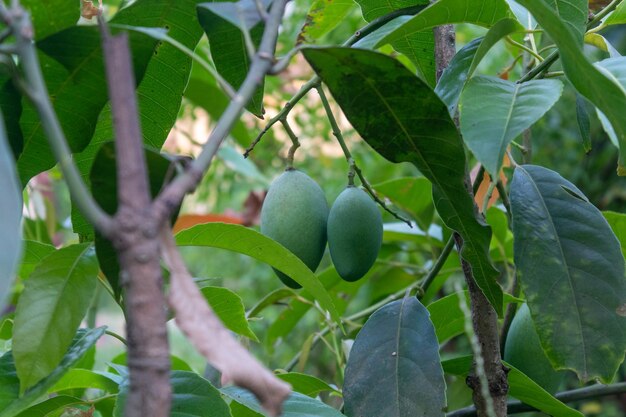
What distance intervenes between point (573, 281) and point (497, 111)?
191 mm

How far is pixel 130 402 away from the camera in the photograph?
0.31 meters

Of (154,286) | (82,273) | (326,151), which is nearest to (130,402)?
(154,286)

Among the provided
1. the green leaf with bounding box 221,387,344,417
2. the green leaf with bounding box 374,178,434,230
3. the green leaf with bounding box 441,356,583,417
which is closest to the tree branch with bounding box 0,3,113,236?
the green leaf with bounding box 221,387,344,417

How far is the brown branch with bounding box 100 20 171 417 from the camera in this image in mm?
310

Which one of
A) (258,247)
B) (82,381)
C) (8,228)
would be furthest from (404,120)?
(82,381)

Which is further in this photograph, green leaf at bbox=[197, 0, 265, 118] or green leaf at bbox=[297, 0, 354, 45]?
green leaf at bbox=[297, 0, 354, 45]

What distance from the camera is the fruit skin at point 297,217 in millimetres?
752

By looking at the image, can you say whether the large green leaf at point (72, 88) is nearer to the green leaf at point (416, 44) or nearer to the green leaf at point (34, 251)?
the green leaf at point (34, 251)

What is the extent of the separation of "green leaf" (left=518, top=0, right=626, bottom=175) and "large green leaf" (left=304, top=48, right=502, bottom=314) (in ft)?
0.27

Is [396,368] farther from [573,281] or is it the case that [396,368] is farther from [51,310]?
[51,310]

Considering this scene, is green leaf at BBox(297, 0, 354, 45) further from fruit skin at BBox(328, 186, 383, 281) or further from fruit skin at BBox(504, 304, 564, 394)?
fruit skin at BBox(504, 304, 564, 394)

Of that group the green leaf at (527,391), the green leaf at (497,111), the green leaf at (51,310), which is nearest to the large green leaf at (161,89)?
the green leaf at (51,310)

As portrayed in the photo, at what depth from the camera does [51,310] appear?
0.56 meters

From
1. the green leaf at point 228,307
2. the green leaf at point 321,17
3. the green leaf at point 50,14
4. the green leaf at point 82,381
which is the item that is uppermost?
the green leaf at point 321,17
